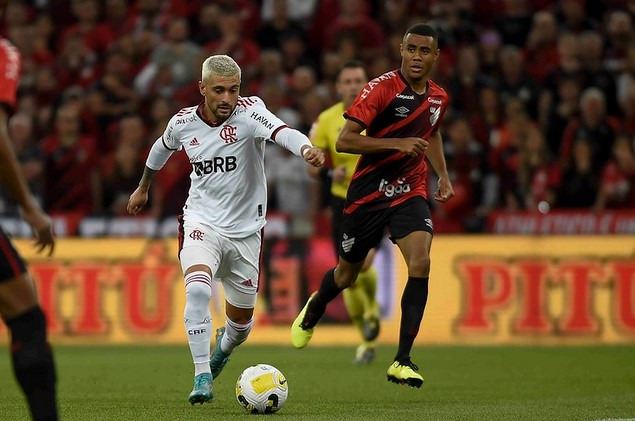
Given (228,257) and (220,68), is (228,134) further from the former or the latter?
(228,257)

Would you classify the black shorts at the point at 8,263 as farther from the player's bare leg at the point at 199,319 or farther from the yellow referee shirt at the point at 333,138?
the yellow referee shirt at the point at 333,138

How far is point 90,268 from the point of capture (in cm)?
1639

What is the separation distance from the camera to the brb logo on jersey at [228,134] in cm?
901

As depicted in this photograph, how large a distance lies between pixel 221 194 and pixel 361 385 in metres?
2.51

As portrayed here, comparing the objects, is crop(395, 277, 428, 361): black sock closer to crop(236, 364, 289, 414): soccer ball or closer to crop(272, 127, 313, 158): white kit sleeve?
crop(236, 364, 289, 414): soccer ball

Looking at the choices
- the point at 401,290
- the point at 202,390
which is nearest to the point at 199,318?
the point at 202,390

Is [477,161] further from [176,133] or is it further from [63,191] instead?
[176,133]

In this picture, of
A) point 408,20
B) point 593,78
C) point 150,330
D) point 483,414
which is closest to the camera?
point 483,414

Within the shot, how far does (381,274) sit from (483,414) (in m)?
7.67

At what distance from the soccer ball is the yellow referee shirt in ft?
14.0

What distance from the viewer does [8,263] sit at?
5.92 meters

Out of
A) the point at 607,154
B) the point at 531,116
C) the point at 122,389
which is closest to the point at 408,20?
the point at 531,116

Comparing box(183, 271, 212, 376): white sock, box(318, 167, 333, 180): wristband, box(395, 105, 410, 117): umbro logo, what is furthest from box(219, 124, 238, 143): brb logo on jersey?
box(318, 167, 333, 180): wristband

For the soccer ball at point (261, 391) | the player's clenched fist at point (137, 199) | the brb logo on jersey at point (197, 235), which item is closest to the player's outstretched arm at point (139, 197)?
the player's clenched fist at point (137, 199)
